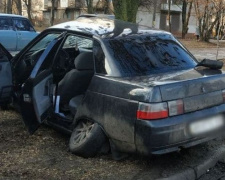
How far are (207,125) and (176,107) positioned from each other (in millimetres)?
531

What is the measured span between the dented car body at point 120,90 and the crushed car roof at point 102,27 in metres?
0.01

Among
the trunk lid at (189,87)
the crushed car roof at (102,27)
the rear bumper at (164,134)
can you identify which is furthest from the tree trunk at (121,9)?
the rear bumper at (164,134)

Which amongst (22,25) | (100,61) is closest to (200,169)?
(100,61)

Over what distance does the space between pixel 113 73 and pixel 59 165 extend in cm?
121

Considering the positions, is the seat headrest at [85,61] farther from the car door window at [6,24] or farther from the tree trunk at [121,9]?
the car door window at [6,24]

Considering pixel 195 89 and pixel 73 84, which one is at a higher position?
pixel 195 89

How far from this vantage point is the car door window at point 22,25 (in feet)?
53.1

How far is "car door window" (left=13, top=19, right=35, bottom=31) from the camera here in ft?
53.1

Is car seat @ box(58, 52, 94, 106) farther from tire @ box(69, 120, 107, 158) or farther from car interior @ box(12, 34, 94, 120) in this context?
tire @ box(69, 120, 107, 158)

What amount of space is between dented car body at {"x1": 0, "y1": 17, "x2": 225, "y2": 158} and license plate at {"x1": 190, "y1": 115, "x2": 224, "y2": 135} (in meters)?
0.01

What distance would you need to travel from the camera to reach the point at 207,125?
432cm

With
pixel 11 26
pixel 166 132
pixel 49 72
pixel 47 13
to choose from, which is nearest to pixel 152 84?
pixel 166 132

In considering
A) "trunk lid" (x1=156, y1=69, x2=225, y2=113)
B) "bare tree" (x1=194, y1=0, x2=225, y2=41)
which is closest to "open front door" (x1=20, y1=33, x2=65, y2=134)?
"trunk lid" (x1=156, y1=69, x2=225, y2=113)

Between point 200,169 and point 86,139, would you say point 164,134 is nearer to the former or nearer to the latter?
point 200,169
